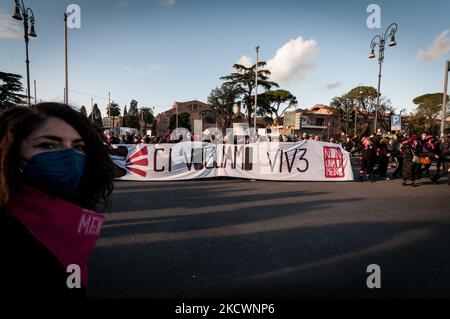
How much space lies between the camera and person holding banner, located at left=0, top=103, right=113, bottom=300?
3.03 ft

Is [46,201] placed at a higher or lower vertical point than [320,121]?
lower

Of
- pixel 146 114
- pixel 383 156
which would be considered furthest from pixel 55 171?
pixel 146 114

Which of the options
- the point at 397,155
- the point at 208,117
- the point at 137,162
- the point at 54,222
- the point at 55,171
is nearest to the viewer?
the point at 54,222

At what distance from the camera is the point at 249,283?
289 cm

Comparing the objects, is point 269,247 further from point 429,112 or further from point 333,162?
point 429,112

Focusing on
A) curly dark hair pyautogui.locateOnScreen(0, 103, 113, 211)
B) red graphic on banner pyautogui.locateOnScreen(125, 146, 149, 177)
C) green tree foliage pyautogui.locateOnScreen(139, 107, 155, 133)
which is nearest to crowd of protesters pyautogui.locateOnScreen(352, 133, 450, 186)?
red graphic on banner pyautogui.locateOnScreen(125, 146, 149, 177)

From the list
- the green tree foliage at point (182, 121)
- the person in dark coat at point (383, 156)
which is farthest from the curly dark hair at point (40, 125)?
the green tree foliage at point (182, 121)

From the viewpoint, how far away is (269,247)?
12.8 feet

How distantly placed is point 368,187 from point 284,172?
2.91 meters

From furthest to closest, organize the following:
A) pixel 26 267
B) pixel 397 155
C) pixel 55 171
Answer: pixel 397 155, pixel 55 171, pixel 26 267

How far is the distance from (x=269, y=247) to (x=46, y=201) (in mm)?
3296
